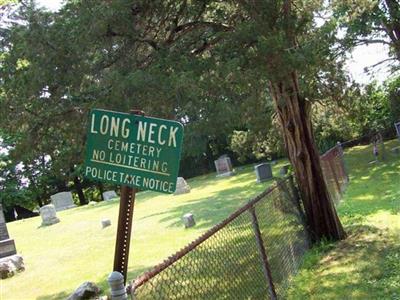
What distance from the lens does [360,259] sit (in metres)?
7.93

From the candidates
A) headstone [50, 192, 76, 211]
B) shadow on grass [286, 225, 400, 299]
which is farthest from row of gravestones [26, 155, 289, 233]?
shadow on grass [286, 225, 400, 299]

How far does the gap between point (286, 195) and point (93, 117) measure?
550cm

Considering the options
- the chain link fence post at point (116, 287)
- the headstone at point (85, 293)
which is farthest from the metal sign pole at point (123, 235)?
the headstone at point (85, 293)

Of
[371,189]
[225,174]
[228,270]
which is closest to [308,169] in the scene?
[228,270]

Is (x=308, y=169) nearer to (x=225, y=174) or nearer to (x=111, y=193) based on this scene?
(x=225, y=174)

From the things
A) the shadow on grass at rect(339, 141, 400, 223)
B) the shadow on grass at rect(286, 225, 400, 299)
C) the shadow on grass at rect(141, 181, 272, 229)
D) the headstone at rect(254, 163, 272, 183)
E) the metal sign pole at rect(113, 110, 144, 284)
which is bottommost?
→ the shadow on grass at rect(286, 225, 400, 299)

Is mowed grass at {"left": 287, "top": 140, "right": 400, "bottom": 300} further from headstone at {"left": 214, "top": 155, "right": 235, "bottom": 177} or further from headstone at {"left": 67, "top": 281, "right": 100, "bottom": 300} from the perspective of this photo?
headstone at {"left": 214, "top": 155, "right": 235, "bottom": 177}

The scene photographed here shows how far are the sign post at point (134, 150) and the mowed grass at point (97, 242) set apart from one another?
633 centimetres

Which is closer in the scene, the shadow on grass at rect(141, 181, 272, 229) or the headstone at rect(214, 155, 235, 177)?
the shadow on grass at rect(141, 181, 272, 229)

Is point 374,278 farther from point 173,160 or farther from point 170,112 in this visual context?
point 173,160

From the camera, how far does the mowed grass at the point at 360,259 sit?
6.47 meters

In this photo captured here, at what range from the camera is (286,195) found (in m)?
8.33

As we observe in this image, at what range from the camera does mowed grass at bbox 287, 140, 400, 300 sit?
6473mm

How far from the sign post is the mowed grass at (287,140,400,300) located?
3.89 m
